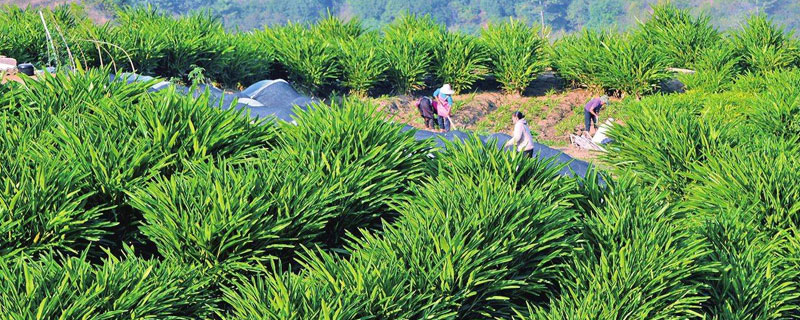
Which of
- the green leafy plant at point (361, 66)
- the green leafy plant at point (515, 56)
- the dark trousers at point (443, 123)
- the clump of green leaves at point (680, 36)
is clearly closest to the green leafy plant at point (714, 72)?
the clump of green leaves at point (680, 36)

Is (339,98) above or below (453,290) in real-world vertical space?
below

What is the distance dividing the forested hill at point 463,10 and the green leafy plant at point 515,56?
9833 centimetres

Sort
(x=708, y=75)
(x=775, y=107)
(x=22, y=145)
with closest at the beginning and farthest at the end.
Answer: (x=22, y=145), (x=775, y=107), (x=708, y=75)

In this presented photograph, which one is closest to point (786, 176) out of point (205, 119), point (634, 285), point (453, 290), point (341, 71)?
point (634, 285)

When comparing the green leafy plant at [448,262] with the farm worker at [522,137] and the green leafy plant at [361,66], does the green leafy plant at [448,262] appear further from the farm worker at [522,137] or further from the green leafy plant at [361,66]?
the green leafy plant at [361,66]

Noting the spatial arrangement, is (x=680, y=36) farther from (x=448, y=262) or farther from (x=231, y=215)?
(x=231, y=215)

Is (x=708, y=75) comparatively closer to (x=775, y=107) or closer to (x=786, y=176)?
(x=775, y=107)

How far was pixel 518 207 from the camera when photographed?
9133 millimetres

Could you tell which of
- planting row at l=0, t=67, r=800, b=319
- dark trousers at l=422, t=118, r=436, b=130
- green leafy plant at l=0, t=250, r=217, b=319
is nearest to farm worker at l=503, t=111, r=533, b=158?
planting row at l=0, t=67, r=800, b=319

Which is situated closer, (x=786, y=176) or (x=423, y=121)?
(x=786, y=176)

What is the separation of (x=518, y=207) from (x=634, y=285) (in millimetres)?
1221

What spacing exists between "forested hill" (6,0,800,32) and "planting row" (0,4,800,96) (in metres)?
97.5

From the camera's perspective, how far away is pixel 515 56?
24656 millimetres

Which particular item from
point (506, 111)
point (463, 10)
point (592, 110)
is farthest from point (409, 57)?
point (463, 10)
